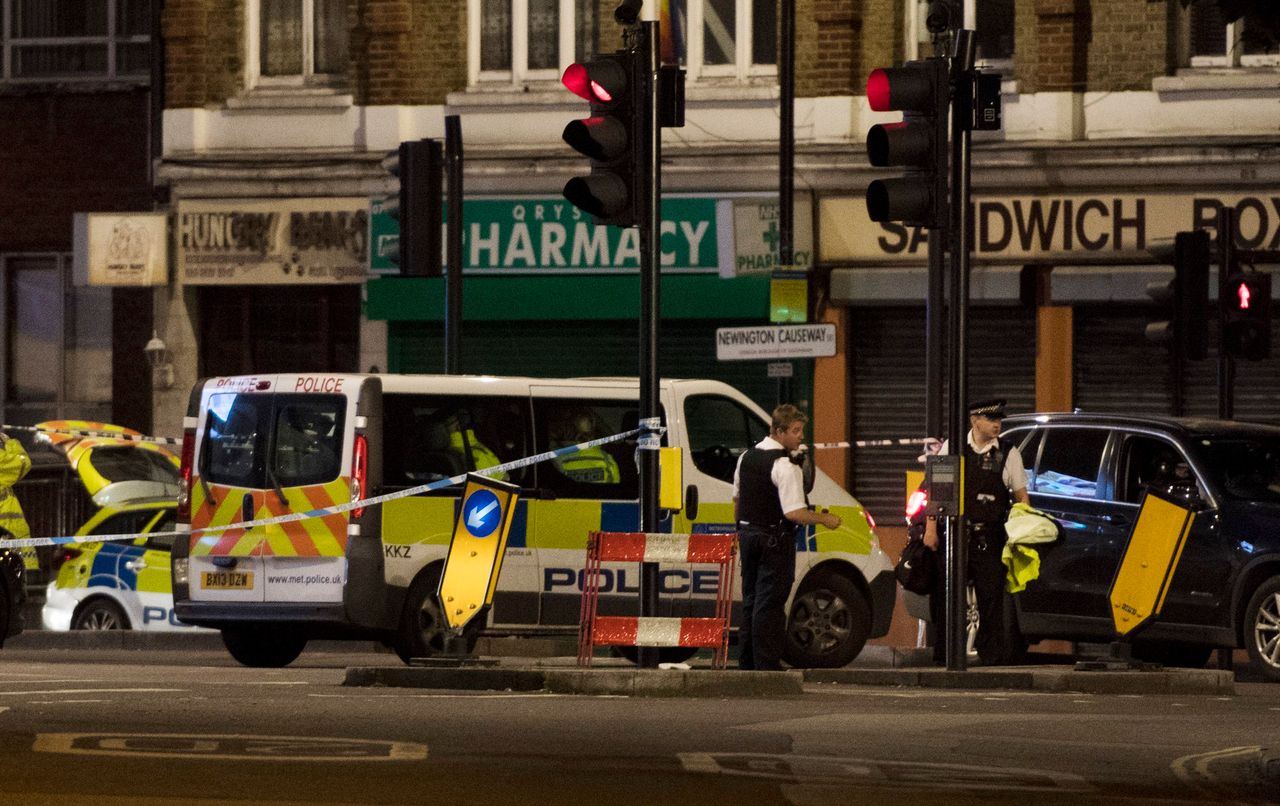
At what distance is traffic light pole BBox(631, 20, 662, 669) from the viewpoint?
49.1 feet

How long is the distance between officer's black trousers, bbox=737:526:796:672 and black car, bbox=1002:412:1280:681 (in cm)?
231

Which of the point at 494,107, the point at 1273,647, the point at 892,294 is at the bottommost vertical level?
the point at 1273,647

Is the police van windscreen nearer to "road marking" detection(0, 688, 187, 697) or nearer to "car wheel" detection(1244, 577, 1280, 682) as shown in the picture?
"road marking" detection(0, 688, 187, 697)

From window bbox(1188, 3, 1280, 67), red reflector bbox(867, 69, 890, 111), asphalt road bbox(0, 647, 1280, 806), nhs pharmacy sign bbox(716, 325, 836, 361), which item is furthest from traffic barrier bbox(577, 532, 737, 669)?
window bbox(1188, 3, 1280, 67)

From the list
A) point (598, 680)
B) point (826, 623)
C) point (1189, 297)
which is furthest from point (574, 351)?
point (598, 680)

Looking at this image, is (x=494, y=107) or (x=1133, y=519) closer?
(x=1133, y=519)

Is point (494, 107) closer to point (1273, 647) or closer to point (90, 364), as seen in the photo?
point (90, 364)

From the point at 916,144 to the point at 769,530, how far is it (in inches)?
90.1

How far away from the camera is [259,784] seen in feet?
31.4

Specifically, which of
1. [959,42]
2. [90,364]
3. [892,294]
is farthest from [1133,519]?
[90,364]

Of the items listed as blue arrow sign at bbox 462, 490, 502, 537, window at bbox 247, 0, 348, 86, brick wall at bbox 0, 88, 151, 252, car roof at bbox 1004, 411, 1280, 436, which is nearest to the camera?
blue arrow sign at bbox 462, 490, 502, 537

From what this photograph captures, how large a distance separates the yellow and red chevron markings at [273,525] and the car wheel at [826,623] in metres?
2.95

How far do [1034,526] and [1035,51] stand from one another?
31.4 feet

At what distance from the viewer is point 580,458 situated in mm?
17609
